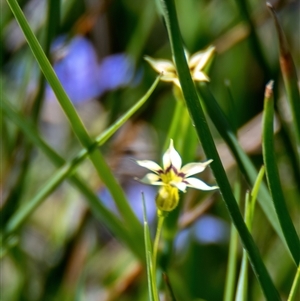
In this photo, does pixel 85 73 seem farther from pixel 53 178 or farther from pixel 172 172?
pixel 172 172

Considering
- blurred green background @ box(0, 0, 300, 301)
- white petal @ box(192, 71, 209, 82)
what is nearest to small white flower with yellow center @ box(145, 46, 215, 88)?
white petal @ box(192, 71, 209, 82)

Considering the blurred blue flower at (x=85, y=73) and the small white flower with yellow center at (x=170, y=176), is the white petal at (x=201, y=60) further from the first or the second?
the blurred blue flower at (x=85, y=73)

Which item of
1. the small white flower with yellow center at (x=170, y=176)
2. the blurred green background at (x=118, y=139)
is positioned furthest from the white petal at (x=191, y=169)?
the blurred green background at (x=118, y=139)

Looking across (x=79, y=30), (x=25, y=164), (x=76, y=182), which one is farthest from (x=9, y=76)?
(x=76, y=182)

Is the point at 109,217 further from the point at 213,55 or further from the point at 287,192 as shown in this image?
the point at 287,192

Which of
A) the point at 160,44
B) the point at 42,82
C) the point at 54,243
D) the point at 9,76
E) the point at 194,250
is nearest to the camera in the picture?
the point at 42,82
